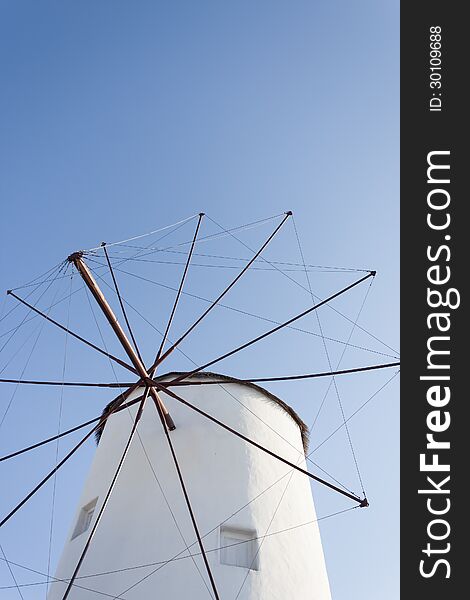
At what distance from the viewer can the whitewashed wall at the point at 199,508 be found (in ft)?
31.1

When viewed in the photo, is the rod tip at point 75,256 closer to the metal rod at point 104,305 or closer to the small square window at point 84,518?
the metal rod at point 104,305

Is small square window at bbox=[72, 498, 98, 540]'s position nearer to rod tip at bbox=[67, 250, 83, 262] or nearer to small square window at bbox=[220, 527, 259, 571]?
small square window at bbox=[220, 527, 259, 571]

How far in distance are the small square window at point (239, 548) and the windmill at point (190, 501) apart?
18 mm

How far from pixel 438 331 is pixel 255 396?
5833 mm

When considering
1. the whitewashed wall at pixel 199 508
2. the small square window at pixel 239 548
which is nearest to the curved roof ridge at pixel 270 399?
the whitewashed wall at pixel 199 508

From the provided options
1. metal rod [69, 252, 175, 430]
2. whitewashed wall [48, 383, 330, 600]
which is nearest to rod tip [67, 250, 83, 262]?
metal rod [69, 252, 175, 430]

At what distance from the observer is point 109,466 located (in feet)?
38.7

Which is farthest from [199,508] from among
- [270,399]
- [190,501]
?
[270,399]

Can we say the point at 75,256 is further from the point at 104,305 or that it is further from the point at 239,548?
the point at 239,548

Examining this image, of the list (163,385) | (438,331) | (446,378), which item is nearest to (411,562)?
(446,378)

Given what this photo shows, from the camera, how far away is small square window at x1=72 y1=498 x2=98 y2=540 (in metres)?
11.2

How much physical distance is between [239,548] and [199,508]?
90cm

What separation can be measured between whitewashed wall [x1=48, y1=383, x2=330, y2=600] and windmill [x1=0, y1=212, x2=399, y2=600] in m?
0.02

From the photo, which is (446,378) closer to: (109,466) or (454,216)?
(454,216)
